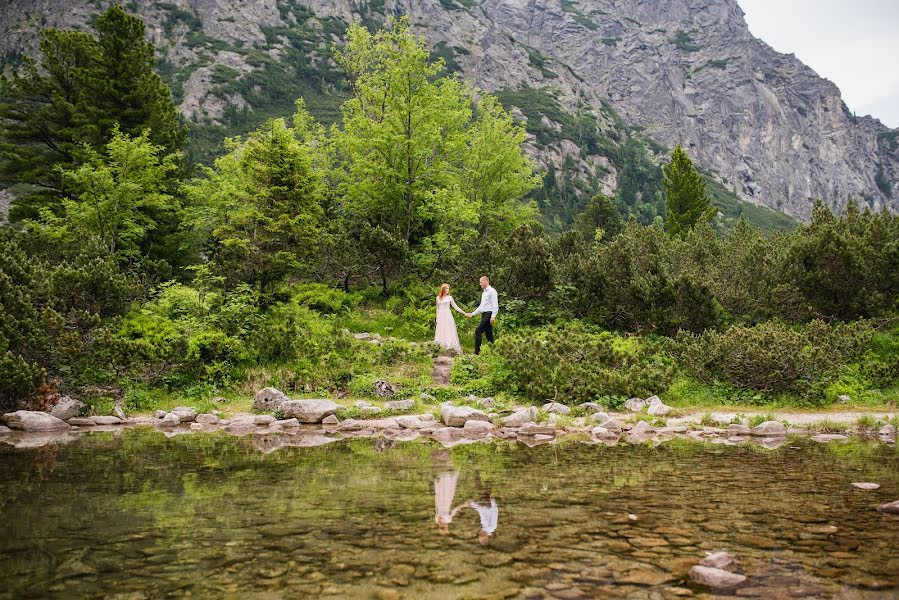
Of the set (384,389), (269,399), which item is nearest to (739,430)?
(384,389)

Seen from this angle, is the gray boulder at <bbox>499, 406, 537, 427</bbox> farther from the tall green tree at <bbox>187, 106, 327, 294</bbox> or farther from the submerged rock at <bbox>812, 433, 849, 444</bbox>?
the tall green tree at <bbox>187, 106, 327, 294</bbox>

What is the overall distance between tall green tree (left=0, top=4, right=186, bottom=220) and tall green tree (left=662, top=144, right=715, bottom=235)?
151ft

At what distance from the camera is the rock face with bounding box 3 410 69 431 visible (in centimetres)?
1100

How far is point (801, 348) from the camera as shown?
13.3m

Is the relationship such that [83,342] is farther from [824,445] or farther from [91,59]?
[91,59]

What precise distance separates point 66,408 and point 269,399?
435 cm

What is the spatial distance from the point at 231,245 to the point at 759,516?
1852cm

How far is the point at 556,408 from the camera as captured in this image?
12.5 meters

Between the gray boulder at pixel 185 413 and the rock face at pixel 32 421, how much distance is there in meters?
2.10

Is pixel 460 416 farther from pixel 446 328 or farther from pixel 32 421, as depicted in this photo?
pixel 32 421

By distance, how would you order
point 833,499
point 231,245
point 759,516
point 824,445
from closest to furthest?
point 759,516 < point 833,499 < point 824,445 < point 231,245

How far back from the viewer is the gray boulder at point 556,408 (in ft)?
40.3

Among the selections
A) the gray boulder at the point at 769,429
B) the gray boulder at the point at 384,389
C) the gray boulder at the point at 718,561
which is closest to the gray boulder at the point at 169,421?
the gray boulder at the point at 384,389

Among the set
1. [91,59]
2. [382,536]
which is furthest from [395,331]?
[91,59]
